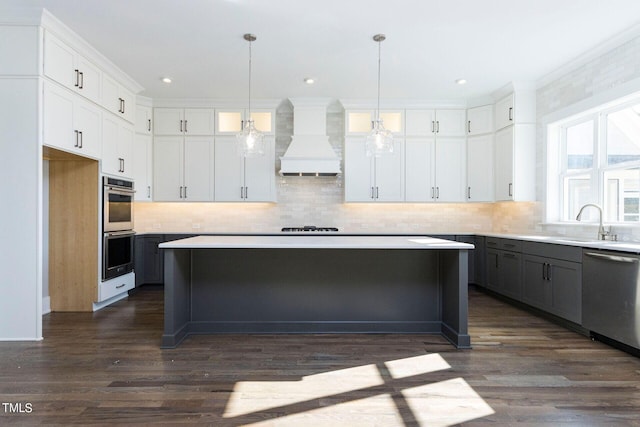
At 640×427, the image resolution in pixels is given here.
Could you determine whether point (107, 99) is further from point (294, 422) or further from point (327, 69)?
point (294, 422)

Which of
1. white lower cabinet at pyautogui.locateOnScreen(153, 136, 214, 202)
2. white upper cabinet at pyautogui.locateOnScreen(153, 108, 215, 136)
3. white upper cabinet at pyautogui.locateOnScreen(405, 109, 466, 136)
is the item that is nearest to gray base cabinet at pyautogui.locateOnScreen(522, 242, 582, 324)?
white upper cabinet at pyautogui.locateOnScreen(405, 109, 466, 136)

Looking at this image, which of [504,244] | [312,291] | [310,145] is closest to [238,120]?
[310,145]

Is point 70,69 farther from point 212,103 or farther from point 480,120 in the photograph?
point 480,120

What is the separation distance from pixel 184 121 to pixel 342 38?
3081mm

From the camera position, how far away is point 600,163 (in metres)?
4.17

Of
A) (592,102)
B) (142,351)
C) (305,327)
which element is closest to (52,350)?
(142,351)

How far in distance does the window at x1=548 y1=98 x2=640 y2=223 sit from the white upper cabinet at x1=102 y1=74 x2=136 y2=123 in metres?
5.52

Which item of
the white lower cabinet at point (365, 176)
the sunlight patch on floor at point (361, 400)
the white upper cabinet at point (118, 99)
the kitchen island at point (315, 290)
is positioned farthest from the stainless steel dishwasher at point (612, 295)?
the white upper cabinet at point (118, 99)

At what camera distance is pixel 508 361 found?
2855 millimetres

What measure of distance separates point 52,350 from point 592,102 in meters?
5.66

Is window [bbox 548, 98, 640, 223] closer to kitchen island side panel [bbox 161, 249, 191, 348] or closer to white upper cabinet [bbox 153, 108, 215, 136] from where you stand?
kitchen island side panel [bbox 161, 249, 191, 348]

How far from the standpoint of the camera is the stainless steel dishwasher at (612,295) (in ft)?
9.63

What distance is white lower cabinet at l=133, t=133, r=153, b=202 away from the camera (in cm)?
554

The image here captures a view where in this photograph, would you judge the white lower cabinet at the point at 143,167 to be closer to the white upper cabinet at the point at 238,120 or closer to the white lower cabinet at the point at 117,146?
the white lower cabinet at the point at 117,146
